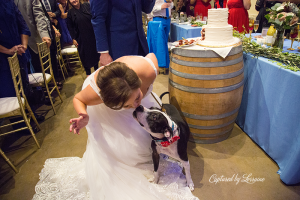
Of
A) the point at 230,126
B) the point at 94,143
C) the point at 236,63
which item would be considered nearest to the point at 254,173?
the point at 230,126

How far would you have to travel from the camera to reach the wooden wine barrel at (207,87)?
4.96ft

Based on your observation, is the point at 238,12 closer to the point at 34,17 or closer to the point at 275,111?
the point at 275,111

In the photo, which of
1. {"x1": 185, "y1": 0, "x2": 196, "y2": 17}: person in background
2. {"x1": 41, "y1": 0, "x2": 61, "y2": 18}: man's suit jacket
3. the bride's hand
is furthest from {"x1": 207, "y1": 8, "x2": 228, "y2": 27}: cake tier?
{"x1": 185, "y1": 0, "x2": 196, "y2": 17}: person in background

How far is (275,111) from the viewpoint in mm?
1551

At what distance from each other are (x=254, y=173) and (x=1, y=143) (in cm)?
288

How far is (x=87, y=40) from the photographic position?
308cm

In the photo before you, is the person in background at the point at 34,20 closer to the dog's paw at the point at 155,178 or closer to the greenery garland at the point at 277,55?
the dog's paw at the point at 155,178

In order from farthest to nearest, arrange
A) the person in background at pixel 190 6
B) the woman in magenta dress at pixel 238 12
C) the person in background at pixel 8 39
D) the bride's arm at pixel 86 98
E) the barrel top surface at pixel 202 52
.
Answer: the person in background at pixel 190 6
the woman in magenta dress at pixel 238 12
the person in background at pixel 8 39
the barrel top surface at pixel 202 52
the bride's arm at pixel 86 98

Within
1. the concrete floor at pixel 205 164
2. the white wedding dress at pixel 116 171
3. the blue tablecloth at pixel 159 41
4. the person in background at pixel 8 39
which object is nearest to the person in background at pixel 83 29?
the person in background at pixel 8 39

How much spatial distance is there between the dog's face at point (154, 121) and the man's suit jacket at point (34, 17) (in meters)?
2.64

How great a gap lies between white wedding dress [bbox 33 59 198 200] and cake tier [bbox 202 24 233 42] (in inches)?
30.9

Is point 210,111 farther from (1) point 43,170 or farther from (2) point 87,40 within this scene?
(2) point 87,40

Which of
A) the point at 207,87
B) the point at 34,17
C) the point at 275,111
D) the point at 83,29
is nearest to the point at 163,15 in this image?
the point at 83,29

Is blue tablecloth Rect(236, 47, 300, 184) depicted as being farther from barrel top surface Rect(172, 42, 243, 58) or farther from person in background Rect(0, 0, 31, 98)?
person in background Rect(0, 0, 31, 98)
